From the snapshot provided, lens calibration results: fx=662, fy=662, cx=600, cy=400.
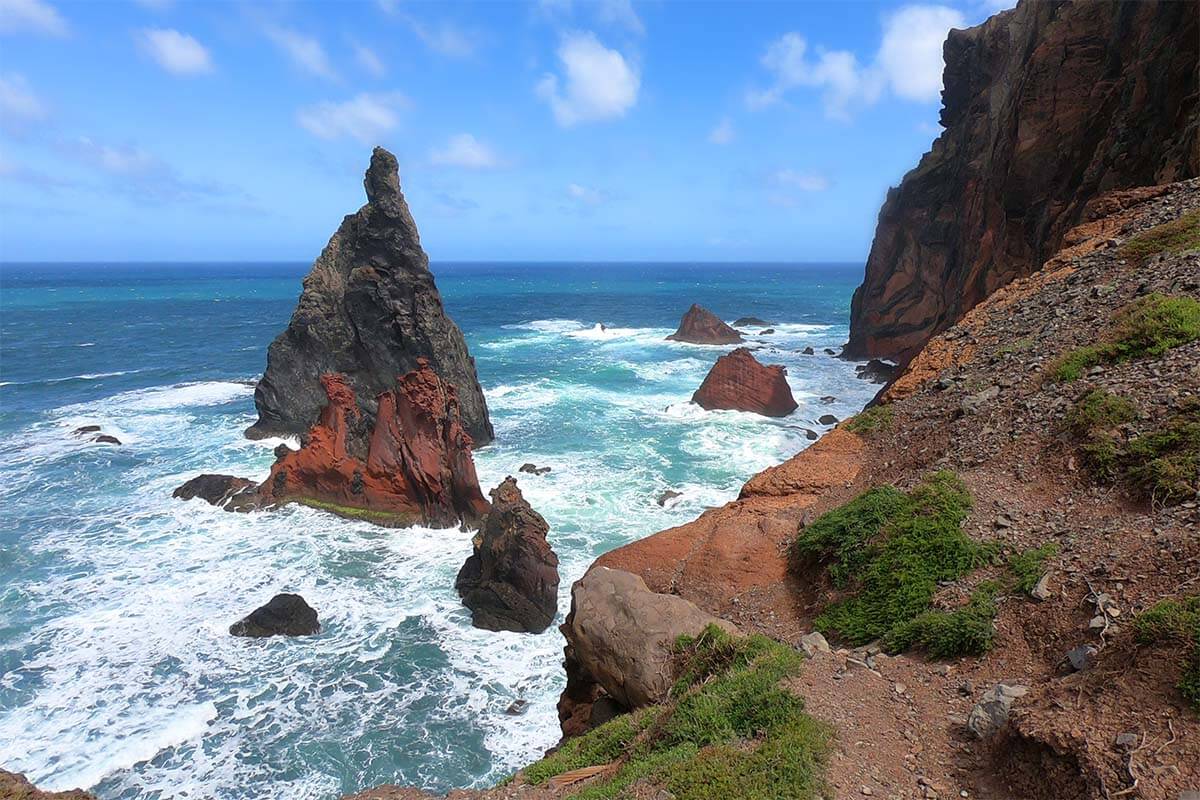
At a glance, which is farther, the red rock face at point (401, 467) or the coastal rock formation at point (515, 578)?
the red rock face at point (401, 467)

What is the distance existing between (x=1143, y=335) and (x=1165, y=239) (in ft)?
15.2

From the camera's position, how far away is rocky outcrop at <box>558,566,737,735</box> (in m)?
8.64

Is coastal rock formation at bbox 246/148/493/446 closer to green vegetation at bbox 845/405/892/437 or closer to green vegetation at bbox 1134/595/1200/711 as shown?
green vegetation at bbox 845/405/892/437

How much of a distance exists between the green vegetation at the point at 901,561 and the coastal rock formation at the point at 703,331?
180 feet

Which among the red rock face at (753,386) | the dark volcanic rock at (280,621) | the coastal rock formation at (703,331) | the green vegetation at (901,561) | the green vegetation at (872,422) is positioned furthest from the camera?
the coastal rock formation at (703,331)

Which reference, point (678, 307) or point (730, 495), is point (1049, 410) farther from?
point (678, 307)

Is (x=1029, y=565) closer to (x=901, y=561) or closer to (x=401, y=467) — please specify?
(x=901, y=561)

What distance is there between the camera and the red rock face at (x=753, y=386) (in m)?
36.8

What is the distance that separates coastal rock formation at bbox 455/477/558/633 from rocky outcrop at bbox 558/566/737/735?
8555 millimetres

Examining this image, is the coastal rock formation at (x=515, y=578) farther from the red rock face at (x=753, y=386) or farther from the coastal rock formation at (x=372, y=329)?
the red rock face at (x=753, y=386)

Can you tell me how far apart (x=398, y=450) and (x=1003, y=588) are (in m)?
22.4

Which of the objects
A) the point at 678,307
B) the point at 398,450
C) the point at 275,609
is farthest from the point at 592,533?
the point at 678,307

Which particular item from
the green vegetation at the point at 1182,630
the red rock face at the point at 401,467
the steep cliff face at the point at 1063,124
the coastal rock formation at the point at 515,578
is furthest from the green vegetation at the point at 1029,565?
the red rock face at the point at 401,467

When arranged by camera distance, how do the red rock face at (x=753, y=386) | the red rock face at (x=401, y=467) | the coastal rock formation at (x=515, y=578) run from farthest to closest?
the red rock face at (x=753, y=386), the red rock face at (x=401, y=467), the coastal rock formation at (x=515, y=578)
